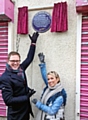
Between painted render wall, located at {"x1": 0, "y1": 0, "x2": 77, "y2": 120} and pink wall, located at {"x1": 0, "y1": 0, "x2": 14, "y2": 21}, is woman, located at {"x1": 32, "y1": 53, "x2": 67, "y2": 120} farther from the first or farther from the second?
pink wall, located at {"x1": 0, "y1": 0, "x2": 14, "y2": 21}

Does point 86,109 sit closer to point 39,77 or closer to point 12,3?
point 39,77

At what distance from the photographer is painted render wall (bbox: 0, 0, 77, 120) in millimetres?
3902

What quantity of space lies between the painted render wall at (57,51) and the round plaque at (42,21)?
86 millimetres

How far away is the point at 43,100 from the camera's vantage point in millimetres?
3633

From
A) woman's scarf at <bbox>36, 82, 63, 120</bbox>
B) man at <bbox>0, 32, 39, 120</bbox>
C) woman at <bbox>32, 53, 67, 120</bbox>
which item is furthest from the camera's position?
woman's scarf at <bbox>36, 82, 63, 120</bbox>

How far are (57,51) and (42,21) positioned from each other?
2.30 feet

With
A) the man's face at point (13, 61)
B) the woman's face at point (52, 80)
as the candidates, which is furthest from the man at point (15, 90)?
the woman's face at point (52, 80)

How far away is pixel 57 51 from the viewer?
158 inches

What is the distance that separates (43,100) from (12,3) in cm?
213

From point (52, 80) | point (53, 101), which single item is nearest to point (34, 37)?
point (52, 80)

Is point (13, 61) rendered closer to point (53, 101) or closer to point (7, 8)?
point (53, 101)

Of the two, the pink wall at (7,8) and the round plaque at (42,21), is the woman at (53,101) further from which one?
the pink wall at (7,8)

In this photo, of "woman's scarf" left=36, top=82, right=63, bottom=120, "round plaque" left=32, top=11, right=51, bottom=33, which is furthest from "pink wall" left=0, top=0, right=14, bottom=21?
"woman's scarf" left=36, top=82, right=63, bottom=120

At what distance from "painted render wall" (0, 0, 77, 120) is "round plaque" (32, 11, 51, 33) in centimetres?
9
